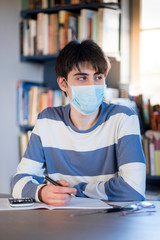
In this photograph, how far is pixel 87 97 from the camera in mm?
1816

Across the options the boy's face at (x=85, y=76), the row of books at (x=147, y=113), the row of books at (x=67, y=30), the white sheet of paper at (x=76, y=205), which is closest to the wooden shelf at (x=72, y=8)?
the row of books at (x=67, y=30)

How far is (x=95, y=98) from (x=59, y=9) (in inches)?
65.6

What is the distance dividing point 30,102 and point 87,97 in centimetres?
171

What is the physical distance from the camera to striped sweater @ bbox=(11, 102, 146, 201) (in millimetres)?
1629

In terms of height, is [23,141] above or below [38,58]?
below

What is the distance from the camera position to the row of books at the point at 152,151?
302cm

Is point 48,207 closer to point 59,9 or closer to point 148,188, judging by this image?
point 148,188

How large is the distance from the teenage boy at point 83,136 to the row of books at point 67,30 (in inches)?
48.0

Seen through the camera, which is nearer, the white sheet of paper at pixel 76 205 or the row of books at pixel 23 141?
the white sheet of paper at pixel 76 205

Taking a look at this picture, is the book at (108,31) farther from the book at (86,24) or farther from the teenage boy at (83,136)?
the teenage boy at (83,136)

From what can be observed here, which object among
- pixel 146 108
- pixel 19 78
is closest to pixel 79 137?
pixel 146 108

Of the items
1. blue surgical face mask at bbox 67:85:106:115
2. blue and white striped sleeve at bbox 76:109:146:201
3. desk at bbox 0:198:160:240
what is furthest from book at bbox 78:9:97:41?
desk at bbox 0:198:160:240

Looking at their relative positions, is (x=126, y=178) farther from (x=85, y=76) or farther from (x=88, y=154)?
(x=85, y=76)

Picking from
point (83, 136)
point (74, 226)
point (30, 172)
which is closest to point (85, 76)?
point (83, 136)
